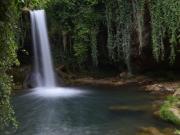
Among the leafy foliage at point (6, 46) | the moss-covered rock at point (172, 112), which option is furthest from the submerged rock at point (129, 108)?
the leafy foliage at point (6, 46)

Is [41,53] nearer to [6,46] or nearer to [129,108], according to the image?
[129,108]

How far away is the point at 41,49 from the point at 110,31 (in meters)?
4.37

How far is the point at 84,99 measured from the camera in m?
16.8

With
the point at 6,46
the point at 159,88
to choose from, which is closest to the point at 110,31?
the point at 159,88

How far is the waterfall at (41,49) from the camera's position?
22.5 metres

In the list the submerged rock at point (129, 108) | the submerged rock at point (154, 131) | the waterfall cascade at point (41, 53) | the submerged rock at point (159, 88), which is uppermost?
the waterfall cascade at point (41, 53)

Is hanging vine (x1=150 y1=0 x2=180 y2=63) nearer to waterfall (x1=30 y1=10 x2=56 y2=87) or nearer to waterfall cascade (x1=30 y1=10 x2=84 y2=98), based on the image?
waterfall cascade (x1=30 y1=10 x2=84 y2=98)

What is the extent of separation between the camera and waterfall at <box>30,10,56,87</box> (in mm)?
22469

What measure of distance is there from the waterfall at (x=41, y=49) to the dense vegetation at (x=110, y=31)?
19.1 inches

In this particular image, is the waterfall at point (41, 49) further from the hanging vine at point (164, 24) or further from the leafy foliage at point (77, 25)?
the hanging vine at point (164, 24)

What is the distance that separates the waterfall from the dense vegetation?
49cm

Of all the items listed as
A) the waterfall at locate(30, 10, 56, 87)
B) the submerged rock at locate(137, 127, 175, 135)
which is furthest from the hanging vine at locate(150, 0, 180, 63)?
the submerged rock at locate(137, 127, 175, 135)

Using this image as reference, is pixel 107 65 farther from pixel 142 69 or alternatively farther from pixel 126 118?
pixel 126 118

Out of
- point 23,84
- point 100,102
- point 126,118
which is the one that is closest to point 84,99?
point 100,102
